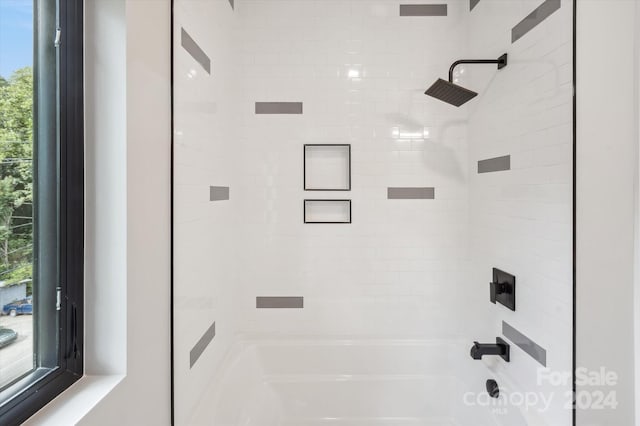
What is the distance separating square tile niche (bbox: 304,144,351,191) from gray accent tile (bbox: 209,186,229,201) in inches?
18.7

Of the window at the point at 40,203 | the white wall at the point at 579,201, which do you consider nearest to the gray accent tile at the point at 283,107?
the white wall at the point at 579,201

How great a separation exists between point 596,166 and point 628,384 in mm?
686

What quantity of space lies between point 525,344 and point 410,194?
95 centimetres

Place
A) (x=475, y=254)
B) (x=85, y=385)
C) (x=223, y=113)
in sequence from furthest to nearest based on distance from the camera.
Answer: (x=475, y=254), (x=223, y=113), (x=85, y=385)

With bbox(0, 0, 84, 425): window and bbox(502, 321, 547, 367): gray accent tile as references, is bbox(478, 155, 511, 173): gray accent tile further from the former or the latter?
bbox(0, 0, 84, 425): window

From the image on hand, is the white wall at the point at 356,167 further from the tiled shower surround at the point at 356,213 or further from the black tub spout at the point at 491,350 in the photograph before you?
the black tub spout at the point at 491,350

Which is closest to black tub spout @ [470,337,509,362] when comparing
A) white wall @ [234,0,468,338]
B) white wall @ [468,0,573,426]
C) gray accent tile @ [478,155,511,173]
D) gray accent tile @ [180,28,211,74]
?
white wall @ [468,0,573,426]

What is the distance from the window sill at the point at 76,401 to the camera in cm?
79

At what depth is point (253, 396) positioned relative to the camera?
1.98m

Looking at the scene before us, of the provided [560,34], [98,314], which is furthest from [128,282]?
[560,34]

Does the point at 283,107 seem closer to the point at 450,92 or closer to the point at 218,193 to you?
the point at 218,193

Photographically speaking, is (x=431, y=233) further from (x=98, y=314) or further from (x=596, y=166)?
(x=98, y=314)

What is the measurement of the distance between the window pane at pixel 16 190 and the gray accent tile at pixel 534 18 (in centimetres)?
163

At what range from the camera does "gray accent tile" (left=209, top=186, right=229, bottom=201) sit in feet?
5.60
